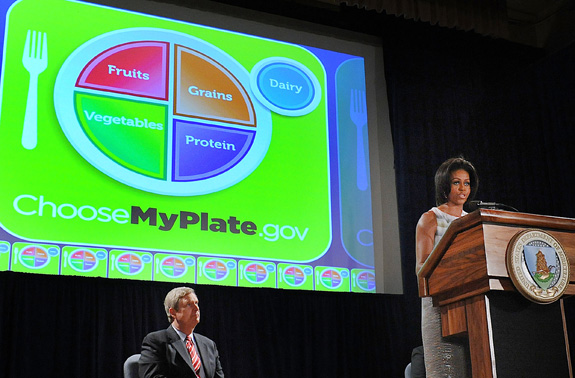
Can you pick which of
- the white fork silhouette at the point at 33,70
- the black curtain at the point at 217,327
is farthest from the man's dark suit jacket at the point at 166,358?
the white fork silhouette at the point at 33,70

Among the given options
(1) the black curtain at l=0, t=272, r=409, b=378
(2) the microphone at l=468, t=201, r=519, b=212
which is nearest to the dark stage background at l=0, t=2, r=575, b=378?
(1) the black curtain at l=0, t=272, r=409, b=378

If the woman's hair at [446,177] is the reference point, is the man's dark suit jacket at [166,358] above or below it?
below

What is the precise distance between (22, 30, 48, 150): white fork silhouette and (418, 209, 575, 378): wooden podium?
2601 millimetres

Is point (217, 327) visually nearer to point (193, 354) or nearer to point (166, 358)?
point (193, 354)

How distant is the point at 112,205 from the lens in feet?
12.1

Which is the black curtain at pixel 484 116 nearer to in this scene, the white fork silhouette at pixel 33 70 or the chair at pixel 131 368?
the white fork silhouette at pixel 33 70

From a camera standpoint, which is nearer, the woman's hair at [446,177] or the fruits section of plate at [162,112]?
the woman's hair at [446,177]

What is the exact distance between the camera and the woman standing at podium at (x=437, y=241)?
1677 millimetres

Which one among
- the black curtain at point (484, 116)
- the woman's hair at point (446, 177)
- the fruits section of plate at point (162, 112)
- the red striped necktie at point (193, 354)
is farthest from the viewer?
the black curtain at point (484, 116)

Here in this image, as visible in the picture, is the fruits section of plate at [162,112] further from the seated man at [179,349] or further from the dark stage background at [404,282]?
the seated man at [179,349]

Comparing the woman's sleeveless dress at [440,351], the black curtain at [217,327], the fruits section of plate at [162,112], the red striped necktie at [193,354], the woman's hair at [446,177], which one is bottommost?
the woman's sleeveless dress at [440,351]

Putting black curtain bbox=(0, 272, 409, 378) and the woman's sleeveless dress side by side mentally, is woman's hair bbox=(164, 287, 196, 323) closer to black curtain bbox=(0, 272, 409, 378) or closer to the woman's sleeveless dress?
black curtain bbox=(0, 272, 409, 378)

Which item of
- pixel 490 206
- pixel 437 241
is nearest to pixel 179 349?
pixel 437 241

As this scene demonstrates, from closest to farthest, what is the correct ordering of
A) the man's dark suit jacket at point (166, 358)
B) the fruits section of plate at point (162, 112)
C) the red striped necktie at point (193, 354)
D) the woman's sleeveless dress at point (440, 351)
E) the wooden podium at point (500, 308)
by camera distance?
the wooden podium at point (500, 308) → the woman's sleeveless dress at point (440, 351) → the man's dark suit jacket at point (166, 358) → the red striped necktie at point (193, 354) → the fruits section of plate at point (162, 112)
